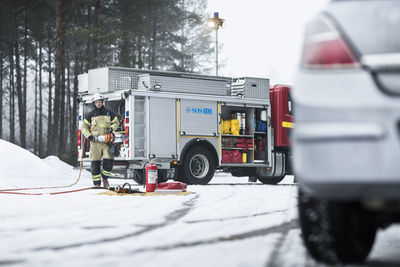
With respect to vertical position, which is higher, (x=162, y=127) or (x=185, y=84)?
(x=185, y=84)

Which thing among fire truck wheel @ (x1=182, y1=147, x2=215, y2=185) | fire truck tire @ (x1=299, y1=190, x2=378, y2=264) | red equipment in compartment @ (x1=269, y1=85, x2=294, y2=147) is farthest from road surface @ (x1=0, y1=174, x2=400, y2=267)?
red equipment in compartment @ (x1=269, y1=85, x2=294, y2=147)

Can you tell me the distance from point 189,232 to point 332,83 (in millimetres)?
2926

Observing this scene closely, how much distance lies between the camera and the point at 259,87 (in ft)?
60.4

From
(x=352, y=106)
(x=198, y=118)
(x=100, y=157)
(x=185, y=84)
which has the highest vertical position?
(x=185, y=84)

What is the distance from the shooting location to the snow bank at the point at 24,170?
57.4 feet

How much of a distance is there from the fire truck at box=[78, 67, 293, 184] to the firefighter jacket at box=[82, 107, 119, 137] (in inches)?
39.5

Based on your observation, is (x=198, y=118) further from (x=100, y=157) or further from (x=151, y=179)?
(x=151, y=179)

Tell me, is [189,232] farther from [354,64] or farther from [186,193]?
[186,193]

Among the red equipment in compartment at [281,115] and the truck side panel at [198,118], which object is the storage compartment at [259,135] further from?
the truck side panel at [198,118]

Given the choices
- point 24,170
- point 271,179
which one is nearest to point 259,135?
point 271,179

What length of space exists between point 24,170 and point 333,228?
15.2m

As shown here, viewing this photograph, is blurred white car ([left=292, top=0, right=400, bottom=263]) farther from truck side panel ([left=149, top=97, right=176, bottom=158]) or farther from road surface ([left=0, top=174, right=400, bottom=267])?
truck side panel ([left=149, top=97, right=176, bottom=158])

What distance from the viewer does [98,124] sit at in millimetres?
15102

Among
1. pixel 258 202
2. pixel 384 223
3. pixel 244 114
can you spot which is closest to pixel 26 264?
pixel 384 223
